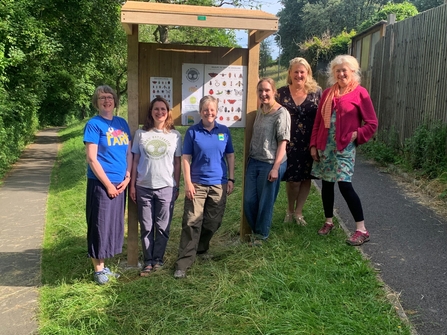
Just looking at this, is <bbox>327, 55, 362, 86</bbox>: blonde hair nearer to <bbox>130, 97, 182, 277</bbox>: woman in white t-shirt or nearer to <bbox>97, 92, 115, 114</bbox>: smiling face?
<bbox>130, 97, 182, 277</bbox>: woman in white t-shirt

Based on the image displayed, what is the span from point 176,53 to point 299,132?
1.53m

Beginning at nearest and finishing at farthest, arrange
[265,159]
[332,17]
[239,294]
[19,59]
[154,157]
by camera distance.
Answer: [239,294] → [154,157] → [265,159] → [19,59] → [332,17]

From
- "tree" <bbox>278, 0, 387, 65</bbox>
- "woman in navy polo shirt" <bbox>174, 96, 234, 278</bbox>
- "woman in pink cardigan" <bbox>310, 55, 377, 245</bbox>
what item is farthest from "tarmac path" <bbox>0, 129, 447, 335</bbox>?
"tree" <bbox>278, 0, 387, 65</bbox>

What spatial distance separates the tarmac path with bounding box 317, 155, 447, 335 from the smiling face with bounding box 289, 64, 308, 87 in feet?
6.01

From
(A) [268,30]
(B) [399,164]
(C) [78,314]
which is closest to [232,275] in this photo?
(C) [78,314]

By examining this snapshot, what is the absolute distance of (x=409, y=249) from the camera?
4.41m

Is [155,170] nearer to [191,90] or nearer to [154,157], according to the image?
[154,157]

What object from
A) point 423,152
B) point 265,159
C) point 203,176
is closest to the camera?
point 203,176

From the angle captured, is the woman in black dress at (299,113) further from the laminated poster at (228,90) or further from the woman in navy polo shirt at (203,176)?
the woman in navy polo shirt at (203,176)

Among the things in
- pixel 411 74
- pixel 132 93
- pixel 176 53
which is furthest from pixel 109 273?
pixel 411 74

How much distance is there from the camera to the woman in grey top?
4250 millimetres

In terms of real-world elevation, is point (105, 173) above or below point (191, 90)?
below

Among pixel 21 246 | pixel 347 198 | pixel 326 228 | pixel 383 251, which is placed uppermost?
pixel 347 198

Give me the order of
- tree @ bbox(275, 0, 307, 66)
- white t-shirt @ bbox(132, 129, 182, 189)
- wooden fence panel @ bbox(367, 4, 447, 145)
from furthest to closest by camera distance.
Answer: tree @ bbox(275, 0, 307, 66), wooden fence panel @ bbox(367, 4, 447, 145), white t-shirt @ bbox(132, 129, 182, 189)
